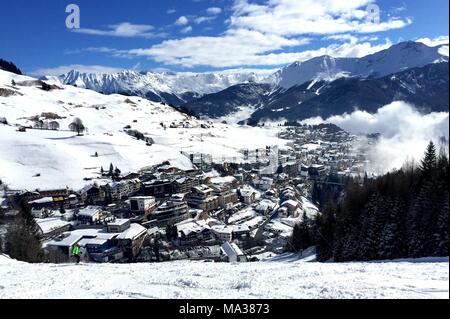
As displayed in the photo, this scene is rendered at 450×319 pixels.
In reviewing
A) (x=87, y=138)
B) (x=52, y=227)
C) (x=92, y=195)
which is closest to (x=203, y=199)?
(x=92, y=195)

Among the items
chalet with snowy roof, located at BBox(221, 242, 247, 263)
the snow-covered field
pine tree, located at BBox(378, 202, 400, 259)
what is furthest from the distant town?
the snow-covered field

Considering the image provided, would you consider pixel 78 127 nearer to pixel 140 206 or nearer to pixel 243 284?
pixel 140 206

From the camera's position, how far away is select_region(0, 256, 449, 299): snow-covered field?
32.4ft

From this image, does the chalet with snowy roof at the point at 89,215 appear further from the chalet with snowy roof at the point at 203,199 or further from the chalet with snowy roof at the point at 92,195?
the chalet with snowy roof at the point at 203,199

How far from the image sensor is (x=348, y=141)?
16662 centimetres

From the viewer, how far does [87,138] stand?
94.5 meters

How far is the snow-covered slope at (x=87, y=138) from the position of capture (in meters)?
75.2

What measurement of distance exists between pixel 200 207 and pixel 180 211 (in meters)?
5.47
